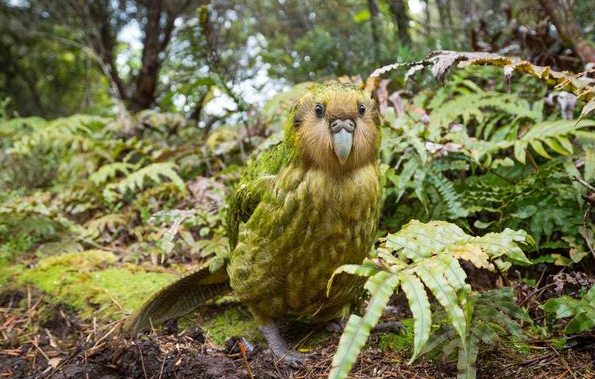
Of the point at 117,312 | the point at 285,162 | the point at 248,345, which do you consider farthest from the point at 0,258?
the point at 285,162

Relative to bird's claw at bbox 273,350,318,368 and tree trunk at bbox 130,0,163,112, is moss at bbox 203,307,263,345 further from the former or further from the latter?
tree trunk at bbox 130,0,163,112

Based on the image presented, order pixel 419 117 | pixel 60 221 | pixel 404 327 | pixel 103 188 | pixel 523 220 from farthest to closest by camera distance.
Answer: pixel 103 188 < pixel 60 221 < pixel 419 117 < pixel 523 220 < pixel 404 327

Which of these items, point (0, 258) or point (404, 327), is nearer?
point (404, 327)

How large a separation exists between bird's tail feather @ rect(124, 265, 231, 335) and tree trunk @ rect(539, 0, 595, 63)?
347 cm

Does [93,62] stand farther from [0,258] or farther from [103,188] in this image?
[0,258]

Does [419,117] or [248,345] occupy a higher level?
[419,117]

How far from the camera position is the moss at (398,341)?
8.33 feet

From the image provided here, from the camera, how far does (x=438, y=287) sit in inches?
67.2

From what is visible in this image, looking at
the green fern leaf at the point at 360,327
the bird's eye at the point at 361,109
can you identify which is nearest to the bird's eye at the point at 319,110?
the bird's eye at the point at 361,109

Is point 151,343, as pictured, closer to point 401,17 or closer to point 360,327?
point 360,327

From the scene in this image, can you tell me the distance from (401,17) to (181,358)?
482cm

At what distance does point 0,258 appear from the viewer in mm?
4305

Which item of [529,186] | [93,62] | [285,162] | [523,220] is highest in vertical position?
[93,62]

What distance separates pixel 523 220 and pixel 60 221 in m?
4.23
